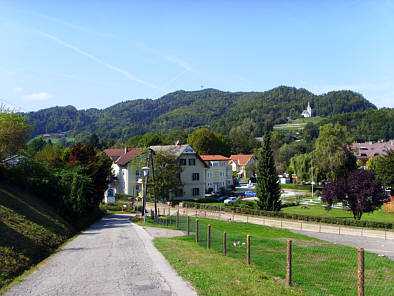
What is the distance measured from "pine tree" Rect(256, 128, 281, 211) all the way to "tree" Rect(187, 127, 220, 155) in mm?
51914

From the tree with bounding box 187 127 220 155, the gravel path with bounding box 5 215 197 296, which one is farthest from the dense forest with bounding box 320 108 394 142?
the gravel path with bounding box 5 215 197 296

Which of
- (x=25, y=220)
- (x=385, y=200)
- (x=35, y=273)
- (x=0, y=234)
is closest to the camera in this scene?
(x=35, y=273)

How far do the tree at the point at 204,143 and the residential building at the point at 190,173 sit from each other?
3674 centimetres

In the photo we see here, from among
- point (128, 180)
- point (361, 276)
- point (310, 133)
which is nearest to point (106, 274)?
point (361, 276)

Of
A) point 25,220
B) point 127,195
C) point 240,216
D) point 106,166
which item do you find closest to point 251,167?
point 127,195

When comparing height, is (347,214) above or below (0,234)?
below

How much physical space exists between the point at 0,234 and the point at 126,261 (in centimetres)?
489

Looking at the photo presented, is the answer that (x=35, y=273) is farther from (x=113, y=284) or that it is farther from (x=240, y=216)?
(x=240, y=216)

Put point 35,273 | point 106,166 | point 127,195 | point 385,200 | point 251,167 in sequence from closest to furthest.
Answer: point 35,273 < point 106,166 < point 385,200 < point 127,195 < point 251,167

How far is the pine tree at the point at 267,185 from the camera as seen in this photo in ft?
155

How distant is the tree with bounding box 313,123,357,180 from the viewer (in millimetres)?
70312

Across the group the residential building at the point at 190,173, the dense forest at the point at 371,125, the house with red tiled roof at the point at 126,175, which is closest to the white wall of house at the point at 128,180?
the house with red tiled roof at the point at 126,175

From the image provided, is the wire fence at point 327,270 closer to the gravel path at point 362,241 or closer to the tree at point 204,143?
the gravel path at point 362,241

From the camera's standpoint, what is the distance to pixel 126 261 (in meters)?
13.3
